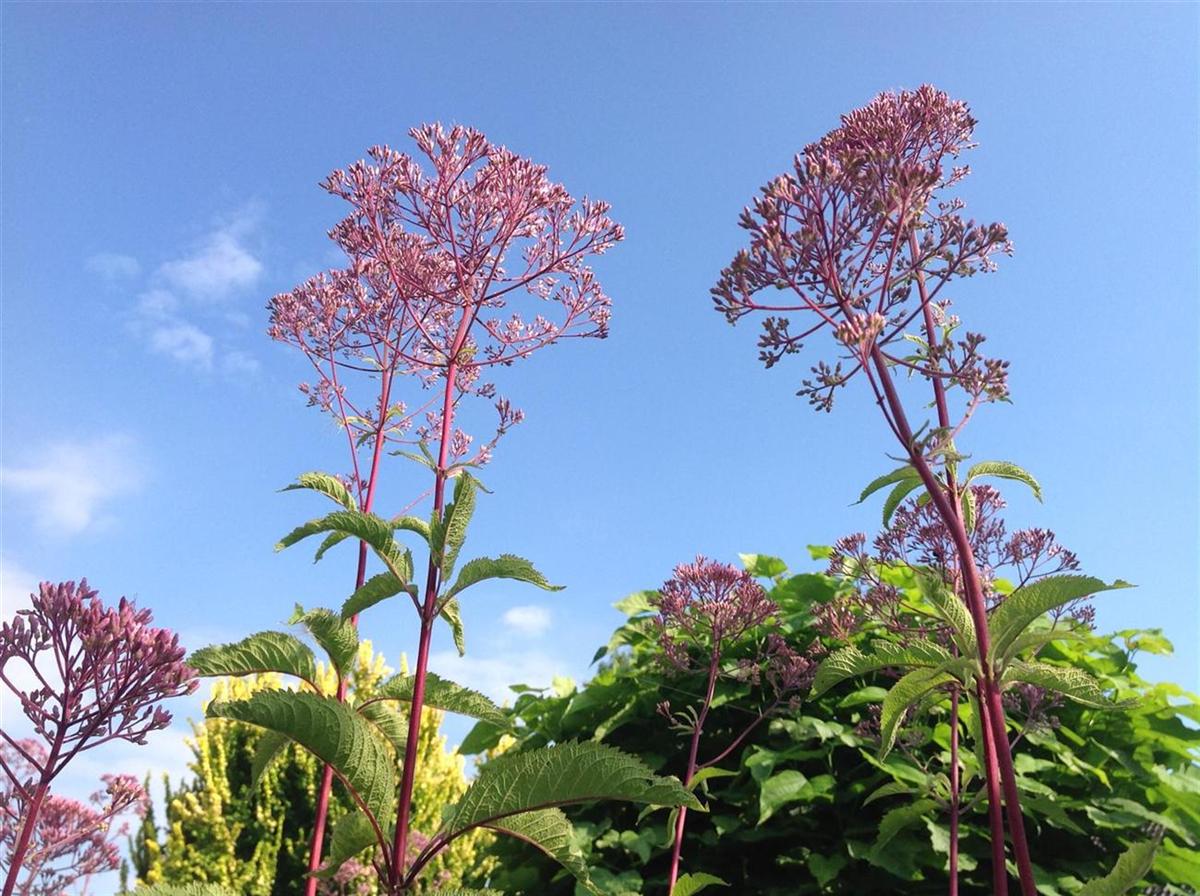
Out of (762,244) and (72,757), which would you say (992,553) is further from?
(72,757)

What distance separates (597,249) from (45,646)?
220cm

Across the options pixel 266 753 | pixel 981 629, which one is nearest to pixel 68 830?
pixel 266 753

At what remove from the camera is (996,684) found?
2049mm

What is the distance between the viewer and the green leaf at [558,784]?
7.00ft

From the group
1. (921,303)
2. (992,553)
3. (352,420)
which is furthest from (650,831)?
(921,303)

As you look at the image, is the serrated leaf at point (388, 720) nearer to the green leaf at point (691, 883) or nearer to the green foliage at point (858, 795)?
the green leaf at point (691, 883)

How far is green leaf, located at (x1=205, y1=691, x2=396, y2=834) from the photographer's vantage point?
7.00 feet

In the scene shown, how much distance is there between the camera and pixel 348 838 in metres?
2.17

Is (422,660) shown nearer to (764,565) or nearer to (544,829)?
(544,829)

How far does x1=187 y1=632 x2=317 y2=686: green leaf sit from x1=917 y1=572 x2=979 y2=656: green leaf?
1745 millimetres

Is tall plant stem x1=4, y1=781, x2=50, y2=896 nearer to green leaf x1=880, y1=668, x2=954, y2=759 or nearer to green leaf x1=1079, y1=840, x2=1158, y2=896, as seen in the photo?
green leaf x1=880, y1=668, x2=954, y2=759

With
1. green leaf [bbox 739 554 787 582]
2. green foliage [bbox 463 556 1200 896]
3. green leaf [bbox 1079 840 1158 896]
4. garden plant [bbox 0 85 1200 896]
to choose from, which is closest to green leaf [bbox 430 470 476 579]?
garden plant [bbox 0 85 1200 896]

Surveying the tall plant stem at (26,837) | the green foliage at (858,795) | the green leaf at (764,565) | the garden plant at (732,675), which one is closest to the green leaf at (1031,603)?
the garden plant at (732,675)

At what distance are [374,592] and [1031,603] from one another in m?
1.63
